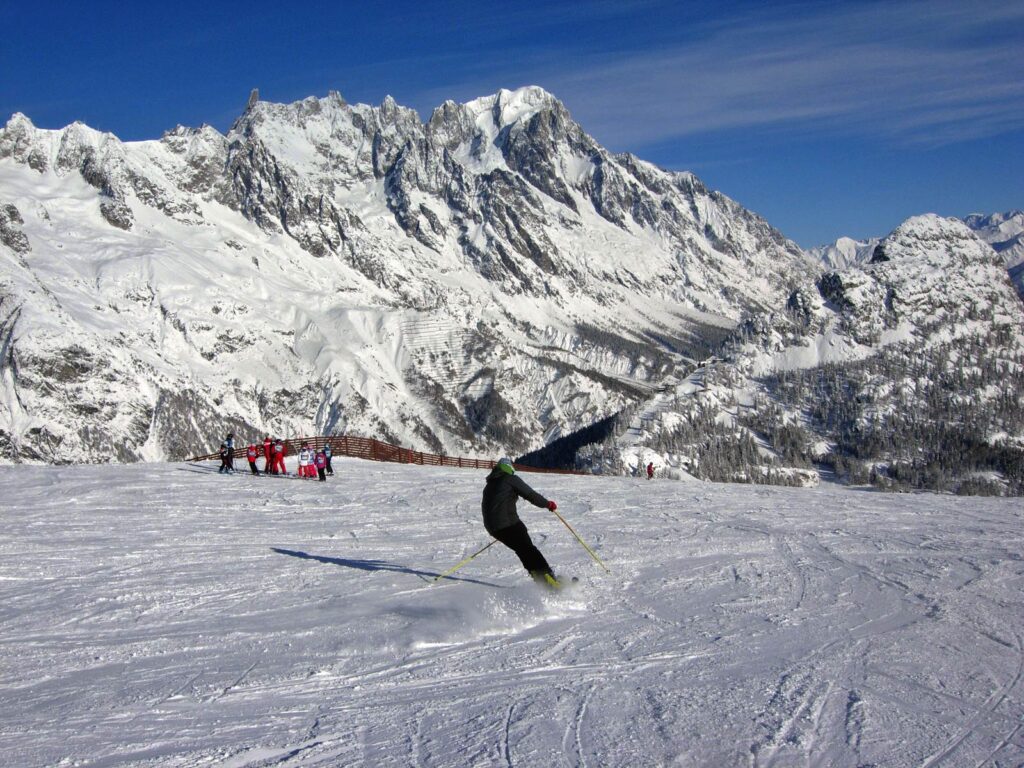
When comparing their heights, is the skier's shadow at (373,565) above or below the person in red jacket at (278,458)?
below

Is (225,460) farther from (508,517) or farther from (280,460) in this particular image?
(508,517)

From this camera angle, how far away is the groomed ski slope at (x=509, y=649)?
25.0 ft

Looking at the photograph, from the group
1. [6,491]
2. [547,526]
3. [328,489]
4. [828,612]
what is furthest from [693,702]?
[6,491]

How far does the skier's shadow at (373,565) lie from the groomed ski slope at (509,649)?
10cm

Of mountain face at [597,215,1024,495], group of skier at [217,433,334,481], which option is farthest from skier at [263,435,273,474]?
mountain face at [597,215,1024,495]

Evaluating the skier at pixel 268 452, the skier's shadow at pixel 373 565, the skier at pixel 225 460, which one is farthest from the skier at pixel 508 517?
the skier at pixel 225 460

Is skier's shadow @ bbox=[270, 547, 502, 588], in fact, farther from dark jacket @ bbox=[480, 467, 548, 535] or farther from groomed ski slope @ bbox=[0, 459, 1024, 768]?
dark jacket @ bbox=[480, 467, 548, 535]

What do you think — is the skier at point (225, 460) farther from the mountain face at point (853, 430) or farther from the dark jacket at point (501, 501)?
the mountain face at point (853, 430)

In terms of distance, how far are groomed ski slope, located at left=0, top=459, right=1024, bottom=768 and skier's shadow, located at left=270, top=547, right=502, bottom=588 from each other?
104mm

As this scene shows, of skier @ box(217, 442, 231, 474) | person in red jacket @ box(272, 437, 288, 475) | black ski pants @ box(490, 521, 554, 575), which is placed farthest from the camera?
person in red jacket @ box(272, 437, 288, 475)

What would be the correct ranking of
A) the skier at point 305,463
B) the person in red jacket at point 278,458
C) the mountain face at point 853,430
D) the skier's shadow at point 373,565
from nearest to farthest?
1. the skier's shadow at point 373,565
2. the skier at point 305,463
3. the person in red jacket at point 278,458
4. the mountain face at point 853,430

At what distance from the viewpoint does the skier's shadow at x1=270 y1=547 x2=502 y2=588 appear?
14383mm

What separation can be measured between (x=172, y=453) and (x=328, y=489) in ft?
526

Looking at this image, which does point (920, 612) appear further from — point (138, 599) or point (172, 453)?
point (172, 453)
